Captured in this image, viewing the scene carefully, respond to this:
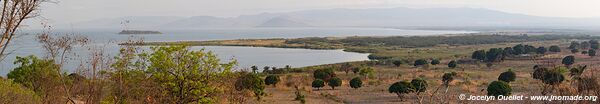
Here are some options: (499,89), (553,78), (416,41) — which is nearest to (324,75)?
(499,89)

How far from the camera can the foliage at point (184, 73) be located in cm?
1705

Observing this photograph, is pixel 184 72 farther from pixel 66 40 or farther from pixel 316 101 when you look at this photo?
pixel 316 101

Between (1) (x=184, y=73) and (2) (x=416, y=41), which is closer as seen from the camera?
(1) (x=184, y=73)

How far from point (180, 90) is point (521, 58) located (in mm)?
59599

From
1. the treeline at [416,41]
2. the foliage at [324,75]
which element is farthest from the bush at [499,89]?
the treeline at [416,41]

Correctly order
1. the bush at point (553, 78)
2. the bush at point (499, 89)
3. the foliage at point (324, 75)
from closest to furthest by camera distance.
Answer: the bush at point (553, 78)
the bush at point (499, 89)
the foliage at point (324, 75)

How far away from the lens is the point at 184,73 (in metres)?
17.3

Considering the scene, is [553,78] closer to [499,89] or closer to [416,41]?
[499,89]

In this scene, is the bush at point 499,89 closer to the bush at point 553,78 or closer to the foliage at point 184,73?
the bush at point 553,78

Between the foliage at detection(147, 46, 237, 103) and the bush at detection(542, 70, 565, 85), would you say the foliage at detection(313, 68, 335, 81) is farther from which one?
the foliage at detection(147, 46, 237, 103)

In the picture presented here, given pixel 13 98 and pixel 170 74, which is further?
pixel 170 74

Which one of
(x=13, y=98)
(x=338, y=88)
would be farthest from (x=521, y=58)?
(x=13, y=98)

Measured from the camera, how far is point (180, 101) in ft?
57.2

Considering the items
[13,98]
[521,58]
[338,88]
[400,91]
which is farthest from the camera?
[521,58]
